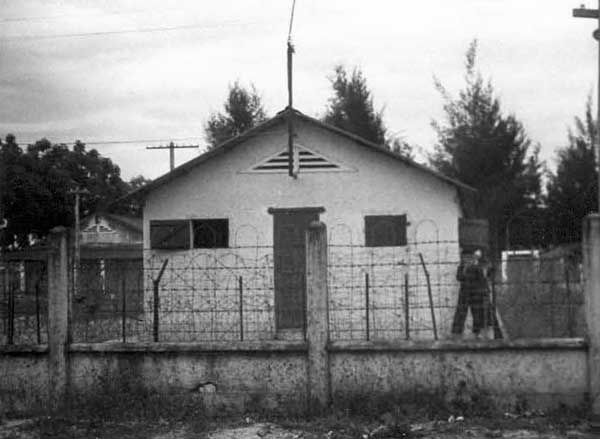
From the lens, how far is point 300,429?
26.0 feet

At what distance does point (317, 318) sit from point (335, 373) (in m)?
0.64

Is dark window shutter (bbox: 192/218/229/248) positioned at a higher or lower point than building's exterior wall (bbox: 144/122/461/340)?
lower

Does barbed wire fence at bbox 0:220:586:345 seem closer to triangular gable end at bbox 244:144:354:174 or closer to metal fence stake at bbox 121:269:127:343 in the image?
metal fence stake at bbox 121:269:127:343

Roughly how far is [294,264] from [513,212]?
56.9ft

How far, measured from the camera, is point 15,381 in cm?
885

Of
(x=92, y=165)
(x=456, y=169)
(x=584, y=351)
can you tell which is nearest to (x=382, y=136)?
(x=456, y=169)

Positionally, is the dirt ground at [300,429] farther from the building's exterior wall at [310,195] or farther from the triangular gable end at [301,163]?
the triangular gable end at [301,163]

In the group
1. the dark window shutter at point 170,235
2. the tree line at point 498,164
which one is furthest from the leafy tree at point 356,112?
the dark window shutter at point 170,235

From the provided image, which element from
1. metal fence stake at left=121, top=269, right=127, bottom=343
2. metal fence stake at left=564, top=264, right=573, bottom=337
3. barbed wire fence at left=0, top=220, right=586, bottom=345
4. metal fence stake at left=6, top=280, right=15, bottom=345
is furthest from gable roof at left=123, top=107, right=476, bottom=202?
metal fence stake at left=564, top=264, right=573, bottom=337

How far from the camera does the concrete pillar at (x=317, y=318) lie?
8375 millimetres

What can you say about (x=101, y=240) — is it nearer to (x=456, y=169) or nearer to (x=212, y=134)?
(x=212, y=134)

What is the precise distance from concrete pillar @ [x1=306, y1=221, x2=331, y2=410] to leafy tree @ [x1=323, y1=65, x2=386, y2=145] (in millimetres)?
27272

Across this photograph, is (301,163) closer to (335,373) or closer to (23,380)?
(335,373)

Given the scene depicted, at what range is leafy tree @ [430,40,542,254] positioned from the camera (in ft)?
96.5
